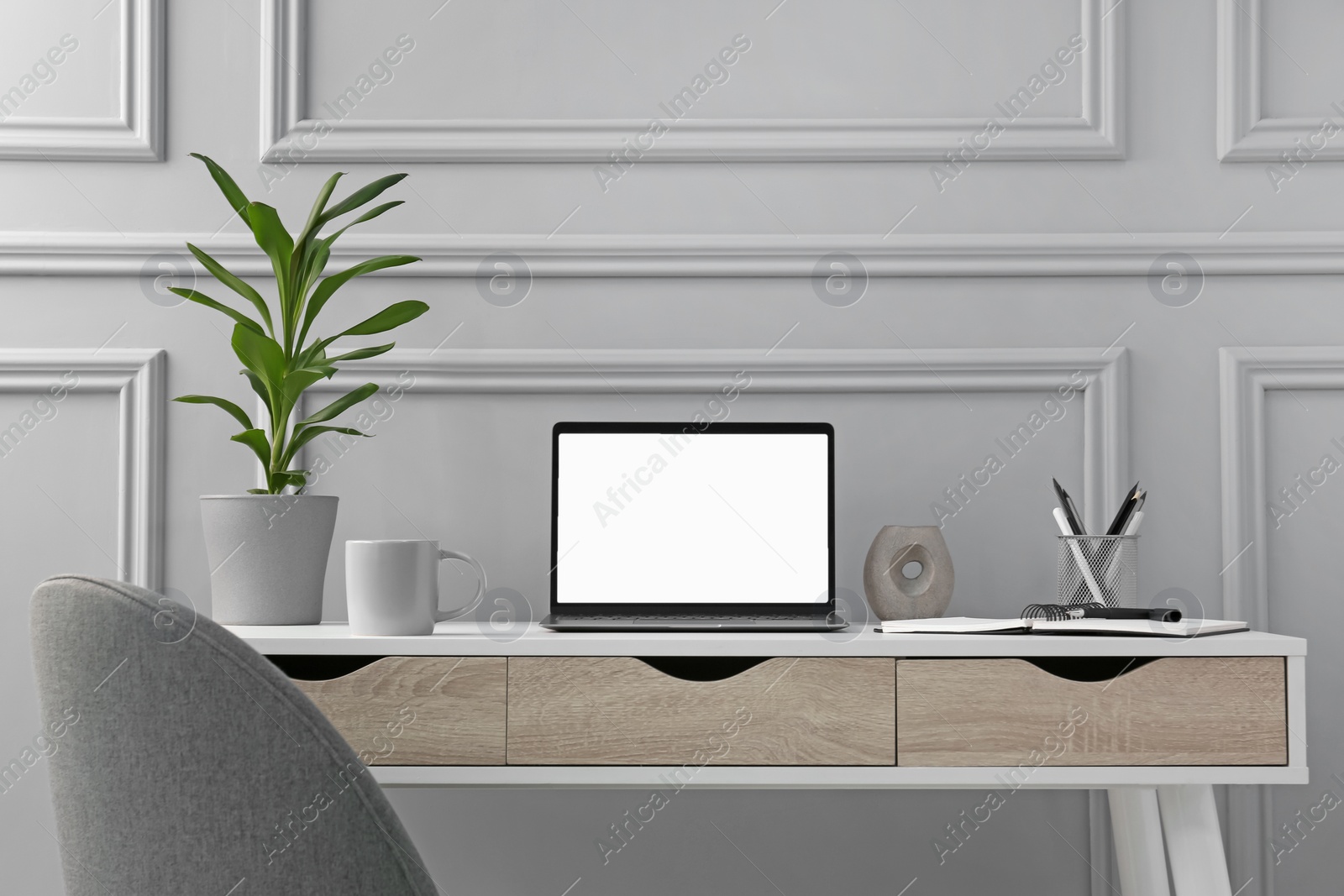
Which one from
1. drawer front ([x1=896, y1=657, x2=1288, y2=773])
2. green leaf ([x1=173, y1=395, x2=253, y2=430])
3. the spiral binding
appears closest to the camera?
drawer front ([x1=896, y1=657, x2=1288, y2=773])

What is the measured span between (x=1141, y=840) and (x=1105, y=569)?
0.31 meters

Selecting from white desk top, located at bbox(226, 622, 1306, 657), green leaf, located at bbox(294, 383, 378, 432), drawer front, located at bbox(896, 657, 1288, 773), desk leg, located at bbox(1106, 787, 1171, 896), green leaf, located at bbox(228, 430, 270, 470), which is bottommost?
desk leg, located at bbox(1106, 787, 1171, 896)

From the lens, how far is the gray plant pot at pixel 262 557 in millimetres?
1049

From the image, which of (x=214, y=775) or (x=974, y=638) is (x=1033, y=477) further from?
(x=214, y=775)

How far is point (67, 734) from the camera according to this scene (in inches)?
22.3

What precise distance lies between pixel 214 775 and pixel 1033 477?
1059 millimetres

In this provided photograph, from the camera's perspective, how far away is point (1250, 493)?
1.26 metres

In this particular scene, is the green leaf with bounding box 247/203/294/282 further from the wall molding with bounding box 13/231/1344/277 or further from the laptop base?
the laptop base

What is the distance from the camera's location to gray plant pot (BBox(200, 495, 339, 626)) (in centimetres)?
105

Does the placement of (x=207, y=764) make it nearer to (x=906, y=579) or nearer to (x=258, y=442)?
Answer: (x=258, y=442)

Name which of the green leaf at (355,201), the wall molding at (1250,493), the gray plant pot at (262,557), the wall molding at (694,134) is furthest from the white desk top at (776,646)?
the wall molding at (694,134)

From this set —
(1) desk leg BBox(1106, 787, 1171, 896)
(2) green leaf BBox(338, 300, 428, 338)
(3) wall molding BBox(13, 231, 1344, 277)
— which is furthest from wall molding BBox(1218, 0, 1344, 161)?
(2) green leaf BBox(338, 300, 428, 338)

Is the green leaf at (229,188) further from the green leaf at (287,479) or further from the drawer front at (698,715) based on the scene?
the drawer front at (698,715)

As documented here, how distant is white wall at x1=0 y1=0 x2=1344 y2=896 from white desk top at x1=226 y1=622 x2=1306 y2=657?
0.34 meters
